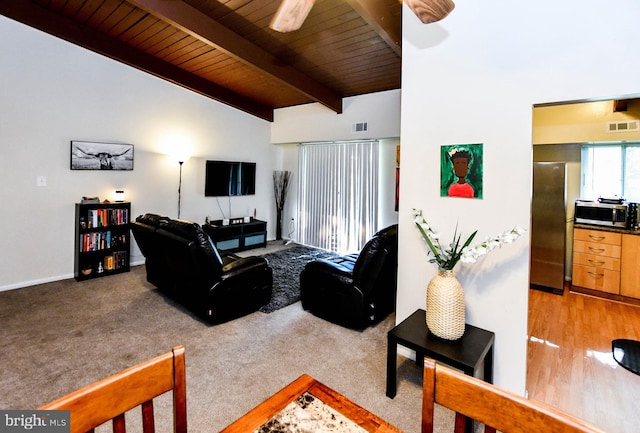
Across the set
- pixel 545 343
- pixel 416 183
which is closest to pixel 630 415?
pixel 545 343

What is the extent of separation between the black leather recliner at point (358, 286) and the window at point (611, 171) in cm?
315

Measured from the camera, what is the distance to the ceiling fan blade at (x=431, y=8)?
1.67m

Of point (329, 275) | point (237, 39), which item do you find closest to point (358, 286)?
point (329, 275)

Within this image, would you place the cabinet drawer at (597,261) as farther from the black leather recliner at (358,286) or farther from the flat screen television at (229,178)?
the flat screen television at (229,178)

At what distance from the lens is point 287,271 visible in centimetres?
496

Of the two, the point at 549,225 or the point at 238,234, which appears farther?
the point at 238,234

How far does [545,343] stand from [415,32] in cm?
294

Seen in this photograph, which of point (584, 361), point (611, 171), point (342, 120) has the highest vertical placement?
point (342, 120)

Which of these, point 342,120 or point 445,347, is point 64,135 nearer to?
point 342,120

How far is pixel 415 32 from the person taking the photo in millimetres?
2445

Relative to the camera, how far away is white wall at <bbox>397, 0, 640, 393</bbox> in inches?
71.1

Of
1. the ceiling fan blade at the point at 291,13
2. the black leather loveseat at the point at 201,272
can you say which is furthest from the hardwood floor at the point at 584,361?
the ceiling fan blade at the point at 291,13

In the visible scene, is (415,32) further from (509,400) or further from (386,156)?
(386,156)

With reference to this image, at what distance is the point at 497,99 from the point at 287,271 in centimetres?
365
